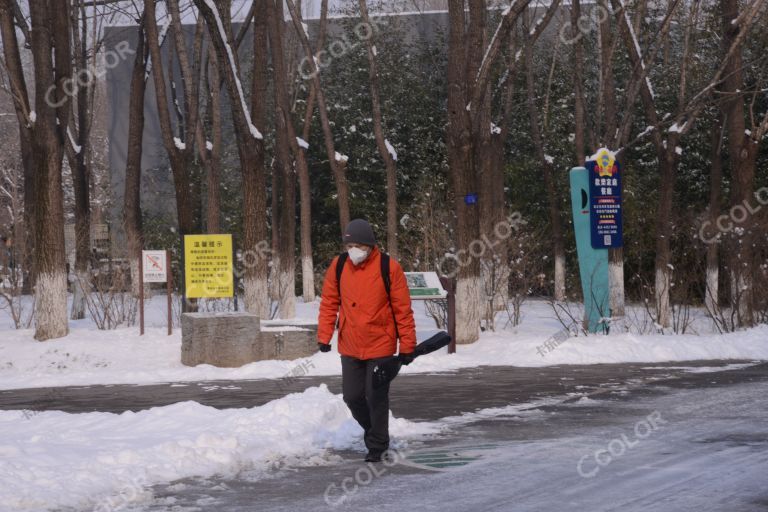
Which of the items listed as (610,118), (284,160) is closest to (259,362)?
(610,118)

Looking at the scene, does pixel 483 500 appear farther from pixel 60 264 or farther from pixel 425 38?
pixel 425 38

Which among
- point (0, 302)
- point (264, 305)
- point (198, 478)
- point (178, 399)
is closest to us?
point (198, 478)

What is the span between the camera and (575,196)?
70.0 feet

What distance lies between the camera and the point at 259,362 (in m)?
18.5

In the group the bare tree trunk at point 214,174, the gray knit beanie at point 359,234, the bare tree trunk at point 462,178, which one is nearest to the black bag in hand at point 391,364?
the gray knit beanie at point 359,234

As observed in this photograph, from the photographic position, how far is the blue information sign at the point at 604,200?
2106cm

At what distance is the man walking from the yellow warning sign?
11340 mm

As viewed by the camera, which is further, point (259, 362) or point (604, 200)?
point (604, 200)

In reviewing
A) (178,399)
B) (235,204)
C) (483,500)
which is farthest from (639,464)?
(235,204)

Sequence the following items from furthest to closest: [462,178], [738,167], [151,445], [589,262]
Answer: [738,167] → [462,178] → [589,262] → [151,445]

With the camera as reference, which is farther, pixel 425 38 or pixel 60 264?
pixel 425 38

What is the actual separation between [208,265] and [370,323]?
11.8 meters

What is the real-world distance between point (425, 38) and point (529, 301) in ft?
44.2

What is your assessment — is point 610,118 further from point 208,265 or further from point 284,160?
point 284,160
